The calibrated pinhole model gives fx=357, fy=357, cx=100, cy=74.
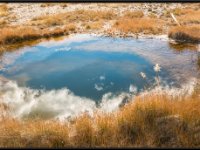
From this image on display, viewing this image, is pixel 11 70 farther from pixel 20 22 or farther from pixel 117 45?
pixel 20 22

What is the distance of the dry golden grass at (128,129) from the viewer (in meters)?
5.64

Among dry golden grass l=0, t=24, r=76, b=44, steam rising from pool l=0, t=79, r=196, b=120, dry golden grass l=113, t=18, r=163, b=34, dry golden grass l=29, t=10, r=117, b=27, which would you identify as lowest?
dry golden grass l=29, t=10, r=117, b=27

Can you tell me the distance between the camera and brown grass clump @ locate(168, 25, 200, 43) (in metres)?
14.7

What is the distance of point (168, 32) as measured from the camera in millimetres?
15961

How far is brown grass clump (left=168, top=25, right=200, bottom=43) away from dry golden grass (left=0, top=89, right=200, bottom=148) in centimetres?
887

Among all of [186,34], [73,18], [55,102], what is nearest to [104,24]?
[73,18]

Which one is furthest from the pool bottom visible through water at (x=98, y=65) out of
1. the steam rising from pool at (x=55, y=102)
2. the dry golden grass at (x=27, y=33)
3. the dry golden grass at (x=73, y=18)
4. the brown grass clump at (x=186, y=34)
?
the dry golden grass at (x=73, y=18)

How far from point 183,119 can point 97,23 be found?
1510 centimetres

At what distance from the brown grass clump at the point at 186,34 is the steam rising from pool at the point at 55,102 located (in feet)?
16.0

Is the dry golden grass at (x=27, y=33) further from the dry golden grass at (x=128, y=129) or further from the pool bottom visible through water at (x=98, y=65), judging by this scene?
the dry golden grass at (x=128, y=129)

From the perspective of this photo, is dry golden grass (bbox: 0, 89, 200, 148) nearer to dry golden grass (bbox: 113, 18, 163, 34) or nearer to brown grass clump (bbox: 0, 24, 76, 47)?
dry golden grass (bbox: 113, 18, 163, 34)

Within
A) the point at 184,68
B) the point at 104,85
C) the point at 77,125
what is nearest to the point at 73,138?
the point at 77,125

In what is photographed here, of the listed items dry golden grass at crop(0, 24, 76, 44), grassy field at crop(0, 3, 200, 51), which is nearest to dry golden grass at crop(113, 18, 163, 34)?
grassy field at crop(0, 3, 200, 51)

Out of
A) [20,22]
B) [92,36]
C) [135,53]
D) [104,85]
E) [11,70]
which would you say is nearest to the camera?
[104,85]
